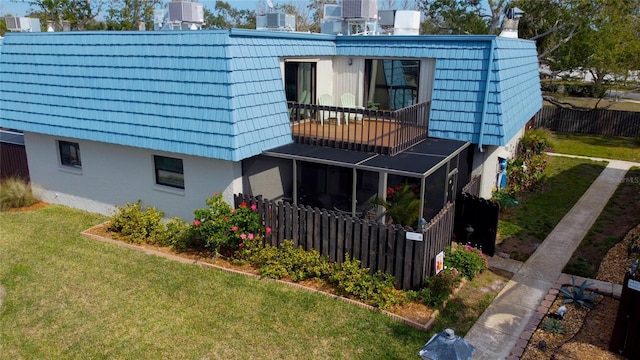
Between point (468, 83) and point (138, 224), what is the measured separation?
340 inches

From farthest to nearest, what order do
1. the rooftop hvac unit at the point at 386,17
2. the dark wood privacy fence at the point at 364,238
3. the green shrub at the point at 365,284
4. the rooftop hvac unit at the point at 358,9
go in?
Result: 1. the rooftop hvac unit at the point at 386,17
2. the rooftop hvac unit at the point at 358,9
3. the dark wood privacy fence at the point at 364,238
4. the green shrub at the point at 365,284

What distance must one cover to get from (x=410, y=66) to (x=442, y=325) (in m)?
7.57

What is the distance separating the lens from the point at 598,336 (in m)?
7.55

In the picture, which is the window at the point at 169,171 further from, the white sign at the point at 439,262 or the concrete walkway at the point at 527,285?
the concrete walkway at the point at 527,285

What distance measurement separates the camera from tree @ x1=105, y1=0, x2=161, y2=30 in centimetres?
3956

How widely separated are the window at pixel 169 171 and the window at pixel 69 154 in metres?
3.11

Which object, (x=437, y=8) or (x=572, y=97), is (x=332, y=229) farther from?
(x=572, y=97)

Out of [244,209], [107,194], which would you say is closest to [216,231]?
[244,209]

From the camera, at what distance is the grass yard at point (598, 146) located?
70.4 ft

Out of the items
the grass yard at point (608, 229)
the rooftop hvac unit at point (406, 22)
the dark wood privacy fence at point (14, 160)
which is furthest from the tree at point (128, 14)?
the grass yard at point (608, 229)

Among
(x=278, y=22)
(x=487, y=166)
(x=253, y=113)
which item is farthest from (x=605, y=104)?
(x=253, y=113)

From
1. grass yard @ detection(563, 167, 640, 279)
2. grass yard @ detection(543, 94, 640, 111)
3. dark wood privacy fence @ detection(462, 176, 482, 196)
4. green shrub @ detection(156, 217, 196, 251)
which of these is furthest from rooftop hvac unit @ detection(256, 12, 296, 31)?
grass yard @ detection(543, 94, 640, 111)

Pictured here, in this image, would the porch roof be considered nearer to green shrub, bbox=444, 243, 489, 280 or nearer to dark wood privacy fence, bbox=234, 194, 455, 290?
dark wood privacy fence, bbox=234, 194, 455, 290

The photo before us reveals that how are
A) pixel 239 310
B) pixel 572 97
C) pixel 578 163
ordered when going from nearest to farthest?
pixel 239 310 → pixel 578 163 → pixel 572 97
